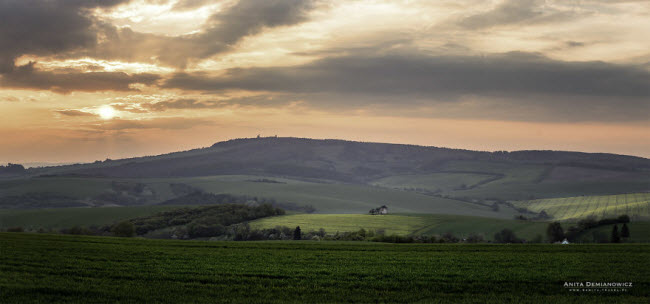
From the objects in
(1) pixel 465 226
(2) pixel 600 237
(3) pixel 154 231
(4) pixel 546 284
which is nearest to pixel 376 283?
(4) pixel 546 284

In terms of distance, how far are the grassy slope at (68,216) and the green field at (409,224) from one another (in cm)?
5836

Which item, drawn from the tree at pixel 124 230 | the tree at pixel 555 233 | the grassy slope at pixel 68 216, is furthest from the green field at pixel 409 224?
the grassy slope at pixel 68 216

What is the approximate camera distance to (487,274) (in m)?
28.7

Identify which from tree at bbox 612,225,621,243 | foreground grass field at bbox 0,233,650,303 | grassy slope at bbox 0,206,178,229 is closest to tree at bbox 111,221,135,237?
foreground grass field at bbox 0,233,650,303

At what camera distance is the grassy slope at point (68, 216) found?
547ft

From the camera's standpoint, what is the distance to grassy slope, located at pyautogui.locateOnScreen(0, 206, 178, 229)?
6560 inches

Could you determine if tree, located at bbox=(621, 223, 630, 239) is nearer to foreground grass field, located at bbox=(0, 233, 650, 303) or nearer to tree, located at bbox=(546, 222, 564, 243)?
tree, located at bbox=(546, 222, 564, 243)

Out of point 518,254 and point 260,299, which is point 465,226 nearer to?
point 518,254

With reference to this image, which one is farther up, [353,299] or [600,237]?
[353,299]

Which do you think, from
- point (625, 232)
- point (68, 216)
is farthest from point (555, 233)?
point (68, 216)

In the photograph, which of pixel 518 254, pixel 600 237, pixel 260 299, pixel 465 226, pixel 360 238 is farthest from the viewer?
pixel 465 226

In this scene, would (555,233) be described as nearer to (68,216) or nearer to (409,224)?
(409,224)

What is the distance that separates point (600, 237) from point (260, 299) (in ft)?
308

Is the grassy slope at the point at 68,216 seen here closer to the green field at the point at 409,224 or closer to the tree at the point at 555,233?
the green field at the point at 409,224
